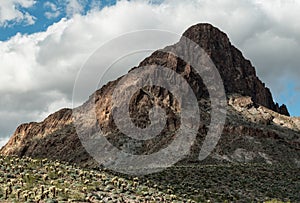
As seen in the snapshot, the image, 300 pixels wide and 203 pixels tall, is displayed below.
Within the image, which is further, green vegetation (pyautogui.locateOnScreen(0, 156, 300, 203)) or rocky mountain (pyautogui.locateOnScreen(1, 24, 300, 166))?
rocky mountain (pyautogui.locateOnScreen(1, 24, 300, 166))

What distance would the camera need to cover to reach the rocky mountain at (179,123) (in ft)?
385

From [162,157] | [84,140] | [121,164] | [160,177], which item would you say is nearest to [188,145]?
[162,157]

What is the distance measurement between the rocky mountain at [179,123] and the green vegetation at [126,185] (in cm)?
5145

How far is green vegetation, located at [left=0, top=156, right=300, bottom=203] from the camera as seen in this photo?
27297mm

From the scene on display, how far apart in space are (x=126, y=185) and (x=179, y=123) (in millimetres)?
96227

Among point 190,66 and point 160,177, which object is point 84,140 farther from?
point 160,177

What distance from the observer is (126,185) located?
1273 inches

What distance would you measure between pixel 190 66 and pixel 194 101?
25835 mm

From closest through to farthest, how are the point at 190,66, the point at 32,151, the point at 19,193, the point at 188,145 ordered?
the point at 19,193
the point at 188,145
the point at 32,151
the point at 190,66

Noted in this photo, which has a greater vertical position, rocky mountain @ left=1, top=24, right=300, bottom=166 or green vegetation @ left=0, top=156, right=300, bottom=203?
rocky mountain @ left=1, top=24, right=300, bottom=166

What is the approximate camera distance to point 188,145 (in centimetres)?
11144

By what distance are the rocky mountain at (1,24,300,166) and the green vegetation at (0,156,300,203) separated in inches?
2026

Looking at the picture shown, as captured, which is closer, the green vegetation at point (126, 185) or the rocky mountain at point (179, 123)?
the green vegetation at point (126, 185)

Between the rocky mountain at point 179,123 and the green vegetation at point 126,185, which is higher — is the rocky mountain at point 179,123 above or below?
above
